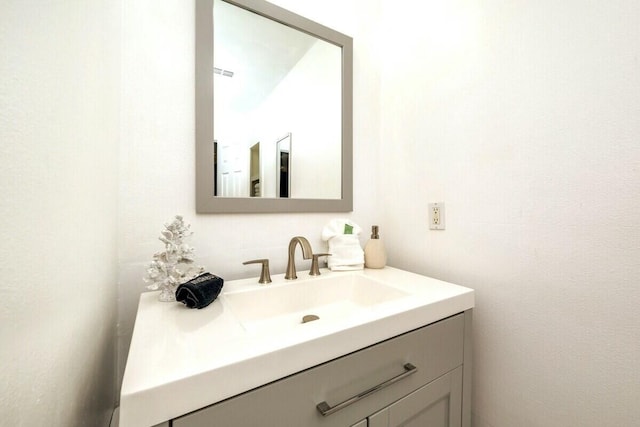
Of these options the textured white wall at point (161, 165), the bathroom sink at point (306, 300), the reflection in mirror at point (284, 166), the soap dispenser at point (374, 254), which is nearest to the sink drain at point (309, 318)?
the bathroom sink at point (306, 300)

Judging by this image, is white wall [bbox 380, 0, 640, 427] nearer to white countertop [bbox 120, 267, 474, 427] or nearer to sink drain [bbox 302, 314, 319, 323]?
white countertop [bbox 120, 267, 474, 427]

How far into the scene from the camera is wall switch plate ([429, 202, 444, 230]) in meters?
0.98

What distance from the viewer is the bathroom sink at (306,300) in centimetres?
79

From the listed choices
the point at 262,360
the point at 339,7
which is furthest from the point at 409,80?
the point at 262,360

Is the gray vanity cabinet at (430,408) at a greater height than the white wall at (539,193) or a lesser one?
lesser

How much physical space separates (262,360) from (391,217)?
0.92 meters

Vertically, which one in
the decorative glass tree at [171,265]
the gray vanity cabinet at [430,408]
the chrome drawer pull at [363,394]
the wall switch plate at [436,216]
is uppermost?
the wall switch plate at [436,216]

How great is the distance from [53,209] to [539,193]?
109 centimetres

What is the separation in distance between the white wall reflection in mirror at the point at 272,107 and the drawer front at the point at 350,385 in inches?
25.6

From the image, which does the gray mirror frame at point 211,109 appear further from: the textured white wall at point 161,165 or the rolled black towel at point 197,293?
the rolled black towel at point 197,293

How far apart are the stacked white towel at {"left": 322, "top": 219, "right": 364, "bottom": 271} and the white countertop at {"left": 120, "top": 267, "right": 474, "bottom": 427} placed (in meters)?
0.34

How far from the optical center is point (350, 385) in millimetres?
543

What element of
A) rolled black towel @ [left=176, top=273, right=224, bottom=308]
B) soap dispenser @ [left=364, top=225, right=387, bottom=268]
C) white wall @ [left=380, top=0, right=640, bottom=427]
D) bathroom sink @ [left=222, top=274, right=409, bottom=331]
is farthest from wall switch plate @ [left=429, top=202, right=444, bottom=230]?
rolled black towel @ [left=176, top=273, right=224, bottom=308]

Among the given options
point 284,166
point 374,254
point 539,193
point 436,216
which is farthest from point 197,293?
point 539,193
